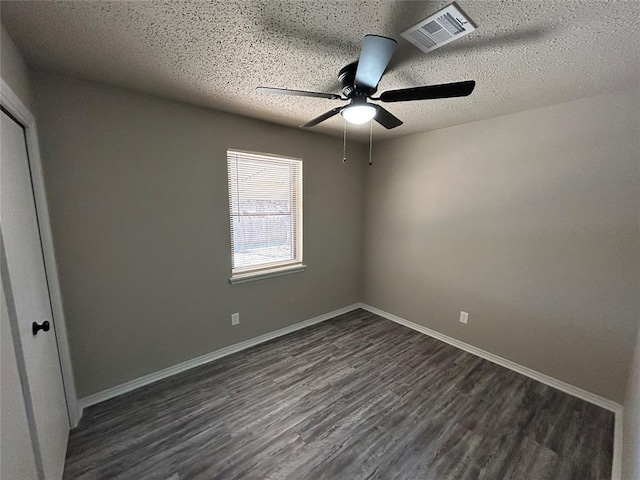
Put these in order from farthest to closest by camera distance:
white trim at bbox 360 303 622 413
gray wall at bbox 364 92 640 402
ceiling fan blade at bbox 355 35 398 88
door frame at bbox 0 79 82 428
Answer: white trim at bbox 360 303 622 413 → gray wall at bbox 364 92 640 402 → door frame at bbox 0 79 82 428 → ceiling fan blade at bbox 355 35 398 88

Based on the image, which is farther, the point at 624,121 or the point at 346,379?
the point at 346,379

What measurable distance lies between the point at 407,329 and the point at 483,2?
3098mm

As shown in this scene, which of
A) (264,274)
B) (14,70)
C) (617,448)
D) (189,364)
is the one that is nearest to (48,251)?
(14,70)

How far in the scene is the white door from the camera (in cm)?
115

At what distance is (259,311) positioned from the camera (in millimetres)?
2877

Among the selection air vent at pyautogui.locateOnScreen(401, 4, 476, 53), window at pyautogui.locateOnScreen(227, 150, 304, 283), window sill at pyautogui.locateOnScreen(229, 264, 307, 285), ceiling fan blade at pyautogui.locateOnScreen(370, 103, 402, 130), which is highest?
air vent at pyautogui.locateOnScreen(401, 4, 476, 53)

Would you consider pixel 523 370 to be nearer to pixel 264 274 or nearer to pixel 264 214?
pixel 264 274

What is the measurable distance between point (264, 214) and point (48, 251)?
66.9 inches

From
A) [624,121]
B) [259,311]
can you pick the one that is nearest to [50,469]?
[259,311]

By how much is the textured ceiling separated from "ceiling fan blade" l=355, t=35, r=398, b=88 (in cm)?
19

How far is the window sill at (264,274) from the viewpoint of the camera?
8.70 feet

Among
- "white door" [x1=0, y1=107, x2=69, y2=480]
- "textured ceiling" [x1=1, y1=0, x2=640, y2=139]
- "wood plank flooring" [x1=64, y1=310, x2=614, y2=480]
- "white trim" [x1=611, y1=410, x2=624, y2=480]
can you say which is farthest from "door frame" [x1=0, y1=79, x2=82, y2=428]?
"white trim" [x1=611, y1=410, x2=624, y2=480]

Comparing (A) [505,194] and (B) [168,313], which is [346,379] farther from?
(A) [505,194]

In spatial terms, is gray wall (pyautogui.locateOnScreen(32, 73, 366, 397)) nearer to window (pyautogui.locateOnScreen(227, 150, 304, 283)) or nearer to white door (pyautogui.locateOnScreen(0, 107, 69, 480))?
window (pyautogui.locateOnScreen(227, 150, 304, 283))
